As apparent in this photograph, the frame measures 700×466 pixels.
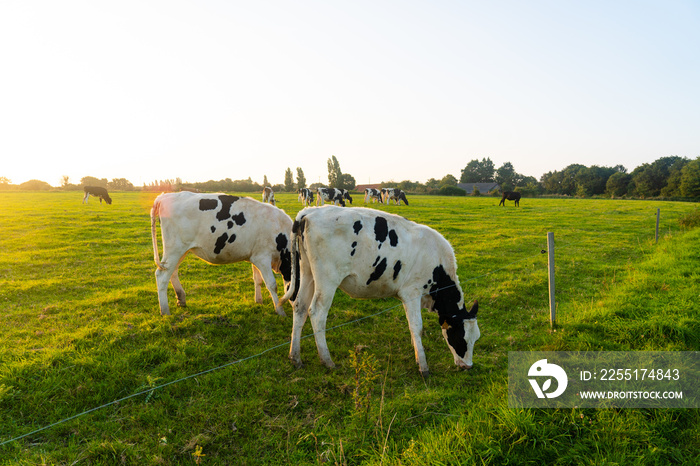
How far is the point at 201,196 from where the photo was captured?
6891 mm

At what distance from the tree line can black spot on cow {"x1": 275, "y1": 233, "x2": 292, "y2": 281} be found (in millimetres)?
46995

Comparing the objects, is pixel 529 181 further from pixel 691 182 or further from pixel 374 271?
pixel 374 271

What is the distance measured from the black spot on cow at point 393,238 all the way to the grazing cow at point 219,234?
9.07ft

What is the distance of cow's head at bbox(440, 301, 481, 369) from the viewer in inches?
199

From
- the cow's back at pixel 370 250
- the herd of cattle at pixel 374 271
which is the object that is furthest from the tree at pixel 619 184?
the cow's back at pixel 370 250

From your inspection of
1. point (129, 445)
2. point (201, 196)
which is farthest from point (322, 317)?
point (201, 196)

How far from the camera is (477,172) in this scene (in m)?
118

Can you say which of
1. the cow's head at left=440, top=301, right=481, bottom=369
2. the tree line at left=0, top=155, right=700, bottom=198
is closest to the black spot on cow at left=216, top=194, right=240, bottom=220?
the cow's head at left=440, top=301, right=481, bottom=369

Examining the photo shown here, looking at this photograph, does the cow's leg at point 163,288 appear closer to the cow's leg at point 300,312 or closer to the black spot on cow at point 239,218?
the black spot on cow at point 239,218

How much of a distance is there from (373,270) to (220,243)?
→ 3.43 meters

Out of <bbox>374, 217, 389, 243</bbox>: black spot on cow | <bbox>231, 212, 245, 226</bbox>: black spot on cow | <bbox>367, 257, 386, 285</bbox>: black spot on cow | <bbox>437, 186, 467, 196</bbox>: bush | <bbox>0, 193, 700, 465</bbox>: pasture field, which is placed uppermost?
<bbox>437, 186, 467, 196</bbox>: bush

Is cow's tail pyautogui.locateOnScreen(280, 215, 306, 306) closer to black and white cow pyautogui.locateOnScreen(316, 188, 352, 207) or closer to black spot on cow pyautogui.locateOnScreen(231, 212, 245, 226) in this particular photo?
black spot on cow pyautogui.locateOnScreen(231, 212, 245, 226)

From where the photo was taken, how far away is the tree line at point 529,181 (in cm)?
6569

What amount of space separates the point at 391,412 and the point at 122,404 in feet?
10.6
